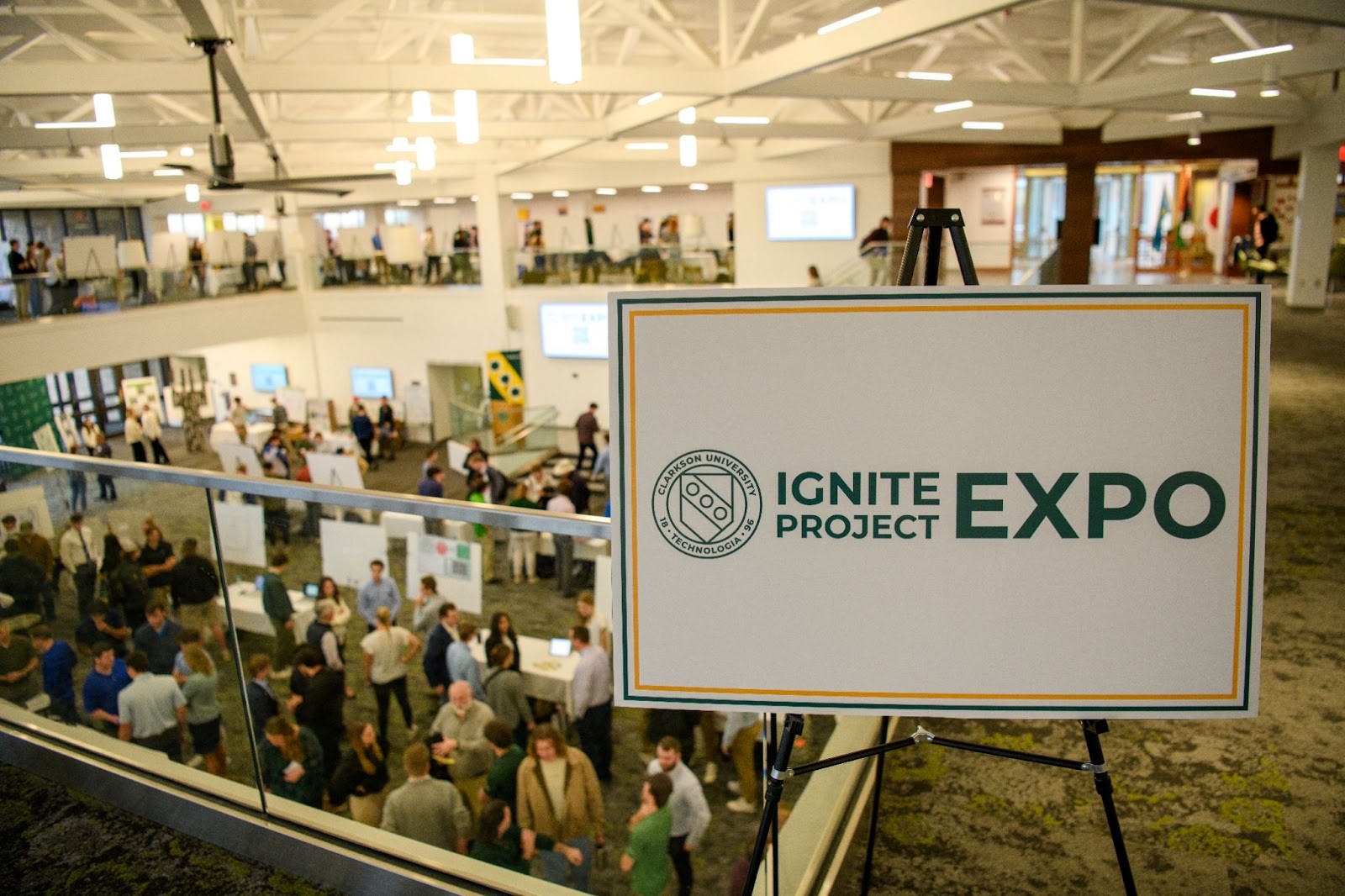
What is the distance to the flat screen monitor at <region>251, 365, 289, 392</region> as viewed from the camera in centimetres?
2220

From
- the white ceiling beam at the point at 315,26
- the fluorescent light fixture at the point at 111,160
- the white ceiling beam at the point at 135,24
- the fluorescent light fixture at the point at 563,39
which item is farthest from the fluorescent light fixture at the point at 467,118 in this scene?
the fluorescent light fixture at the point at 111,160

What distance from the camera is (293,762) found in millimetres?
3139

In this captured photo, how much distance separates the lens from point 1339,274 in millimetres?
19672

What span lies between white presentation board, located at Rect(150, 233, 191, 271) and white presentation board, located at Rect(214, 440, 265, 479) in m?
6.24

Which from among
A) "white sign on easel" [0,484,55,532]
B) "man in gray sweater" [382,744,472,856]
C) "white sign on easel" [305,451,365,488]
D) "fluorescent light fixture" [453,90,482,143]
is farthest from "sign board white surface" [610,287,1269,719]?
"white sign on easel" [305,451,365,488]

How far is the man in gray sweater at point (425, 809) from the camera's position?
291 centimetres

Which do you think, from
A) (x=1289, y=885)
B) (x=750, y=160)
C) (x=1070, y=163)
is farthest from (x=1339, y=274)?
(x=1289, y=885)

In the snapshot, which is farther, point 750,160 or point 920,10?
point 750,160

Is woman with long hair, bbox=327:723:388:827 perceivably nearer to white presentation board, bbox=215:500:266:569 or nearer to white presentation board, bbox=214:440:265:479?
white presentation board, bbox=215:500:266:569

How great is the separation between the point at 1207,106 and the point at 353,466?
11.8 m

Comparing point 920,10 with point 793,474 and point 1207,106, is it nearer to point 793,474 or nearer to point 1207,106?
point 793,474

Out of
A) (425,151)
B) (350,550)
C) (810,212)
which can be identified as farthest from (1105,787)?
(810,212)

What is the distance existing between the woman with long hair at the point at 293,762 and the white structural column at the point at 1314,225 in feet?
60.7

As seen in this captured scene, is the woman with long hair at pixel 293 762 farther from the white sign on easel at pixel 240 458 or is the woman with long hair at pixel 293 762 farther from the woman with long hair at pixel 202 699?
the white sign on easel at pixel 240 458
